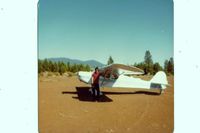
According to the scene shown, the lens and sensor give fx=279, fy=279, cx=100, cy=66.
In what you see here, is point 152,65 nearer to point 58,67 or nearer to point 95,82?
point 95,82

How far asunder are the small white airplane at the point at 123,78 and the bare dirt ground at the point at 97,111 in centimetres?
15

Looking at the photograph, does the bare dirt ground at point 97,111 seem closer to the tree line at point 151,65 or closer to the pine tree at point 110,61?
the tree line at point 151,65

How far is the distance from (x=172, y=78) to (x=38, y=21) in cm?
196

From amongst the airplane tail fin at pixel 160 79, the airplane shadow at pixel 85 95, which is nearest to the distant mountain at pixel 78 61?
the airplane shadow at pixel 85 95

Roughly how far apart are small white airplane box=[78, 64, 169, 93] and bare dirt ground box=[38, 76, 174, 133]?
146 mm

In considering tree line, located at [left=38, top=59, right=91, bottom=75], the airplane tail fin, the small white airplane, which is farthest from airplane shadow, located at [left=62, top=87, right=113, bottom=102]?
the airplane tail fin

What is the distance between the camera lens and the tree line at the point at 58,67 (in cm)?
359

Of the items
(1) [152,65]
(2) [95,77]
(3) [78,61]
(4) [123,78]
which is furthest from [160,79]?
(3) [78,61]

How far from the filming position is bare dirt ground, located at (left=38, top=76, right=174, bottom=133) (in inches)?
146

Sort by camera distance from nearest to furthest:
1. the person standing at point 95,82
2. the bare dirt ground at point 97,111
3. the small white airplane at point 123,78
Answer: the bare dirt ground at point 97,111 → the small white airplane at point 123,78 → the person standing at point 95,82

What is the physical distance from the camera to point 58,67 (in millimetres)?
3619

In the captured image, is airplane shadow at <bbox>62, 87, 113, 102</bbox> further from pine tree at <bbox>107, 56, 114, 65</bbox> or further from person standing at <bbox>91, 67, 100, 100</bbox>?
pine tree at <bbox>107, 56, 114, 65</bbox>

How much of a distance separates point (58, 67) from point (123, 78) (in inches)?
49.6
